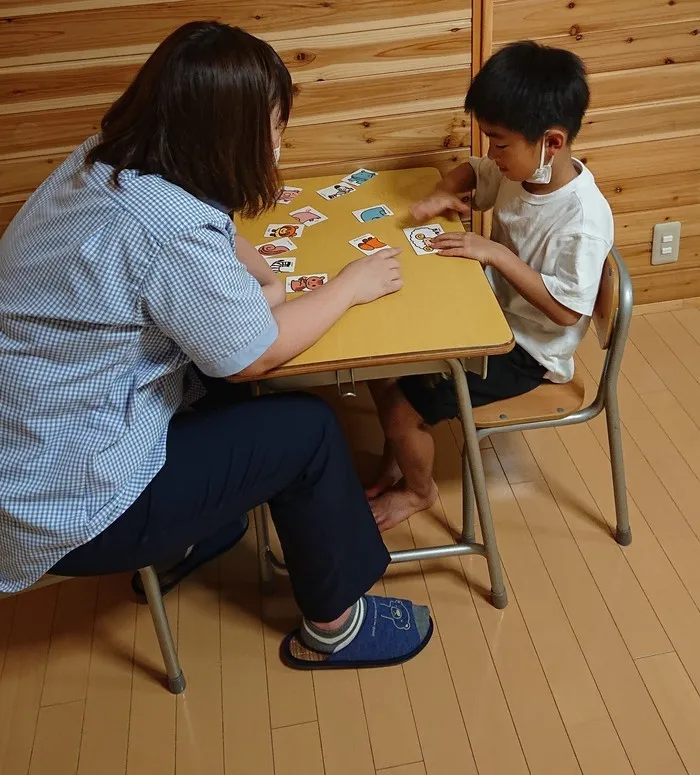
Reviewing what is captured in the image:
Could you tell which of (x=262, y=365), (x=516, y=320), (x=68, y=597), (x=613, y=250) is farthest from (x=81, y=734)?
(x=613, y=250)

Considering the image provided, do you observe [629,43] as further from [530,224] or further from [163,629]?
[163,629]

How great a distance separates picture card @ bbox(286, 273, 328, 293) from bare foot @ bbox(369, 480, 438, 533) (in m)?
0.69

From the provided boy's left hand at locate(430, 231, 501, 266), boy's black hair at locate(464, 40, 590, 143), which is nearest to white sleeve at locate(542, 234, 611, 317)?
boy's left hand at locate(430, 231, 501, 266)

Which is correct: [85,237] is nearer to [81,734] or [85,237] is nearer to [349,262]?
[349,262]

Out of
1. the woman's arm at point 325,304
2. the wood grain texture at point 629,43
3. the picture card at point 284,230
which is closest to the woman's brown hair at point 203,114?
the woman's arm at point 325,304

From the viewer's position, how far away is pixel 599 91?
90.0 inches

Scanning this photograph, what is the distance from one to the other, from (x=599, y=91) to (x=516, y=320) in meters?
0.87

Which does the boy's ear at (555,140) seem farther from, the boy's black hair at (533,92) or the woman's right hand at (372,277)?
the woman's right hand at (372,277)

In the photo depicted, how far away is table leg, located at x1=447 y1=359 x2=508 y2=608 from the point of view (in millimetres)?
1604

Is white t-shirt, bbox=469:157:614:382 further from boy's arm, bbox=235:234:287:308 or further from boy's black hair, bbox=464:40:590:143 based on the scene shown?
boy's arm, bbox=235:234:287:308

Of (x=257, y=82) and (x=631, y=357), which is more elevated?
(x=257, y=82)

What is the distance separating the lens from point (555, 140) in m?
1.66

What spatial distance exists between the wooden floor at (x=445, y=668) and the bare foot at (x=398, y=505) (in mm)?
52

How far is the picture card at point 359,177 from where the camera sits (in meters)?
2.10
